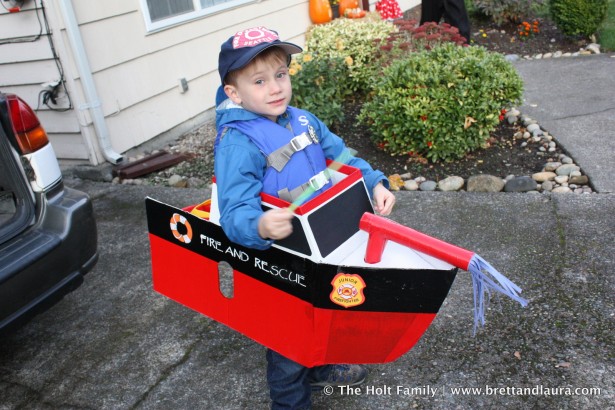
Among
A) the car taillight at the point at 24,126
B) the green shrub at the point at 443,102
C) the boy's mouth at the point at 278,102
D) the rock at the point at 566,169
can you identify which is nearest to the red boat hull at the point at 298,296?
the boy's mouth at the point at 278,102

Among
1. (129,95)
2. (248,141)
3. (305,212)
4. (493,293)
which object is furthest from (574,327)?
(129,95)

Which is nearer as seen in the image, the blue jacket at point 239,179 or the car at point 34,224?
the blue jacket at point 239,179

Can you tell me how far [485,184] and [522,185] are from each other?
0.80 feet

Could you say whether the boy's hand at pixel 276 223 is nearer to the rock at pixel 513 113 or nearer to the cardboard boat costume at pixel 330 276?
the cardboard boat costume at pixel 330 276

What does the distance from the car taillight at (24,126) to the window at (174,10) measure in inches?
108

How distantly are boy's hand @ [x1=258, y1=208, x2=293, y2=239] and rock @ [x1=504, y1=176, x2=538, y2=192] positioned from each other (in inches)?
107

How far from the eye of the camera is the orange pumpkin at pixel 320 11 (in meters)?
7.31

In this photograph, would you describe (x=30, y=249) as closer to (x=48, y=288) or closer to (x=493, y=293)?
(x=48, y=288)

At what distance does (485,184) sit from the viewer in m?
3.95

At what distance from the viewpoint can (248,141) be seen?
5.90ft

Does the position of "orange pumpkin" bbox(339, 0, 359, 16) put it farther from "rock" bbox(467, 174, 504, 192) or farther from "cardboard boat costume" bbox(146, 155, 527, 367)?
"cardboard boat costume" bbox(146, 155, 527, 367)

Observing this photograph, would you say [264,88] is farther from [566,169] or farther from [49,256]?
[566,169]

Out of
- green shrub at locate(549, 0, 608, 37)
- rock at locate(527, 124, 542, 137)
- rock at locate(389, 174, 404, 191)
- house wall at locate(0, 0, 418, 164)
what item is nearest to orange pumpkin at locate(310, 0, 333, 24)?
house wall at locate(0, 0, 418, 164)

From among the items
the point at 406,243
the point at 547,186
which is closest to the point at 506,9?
the point at 547,186
